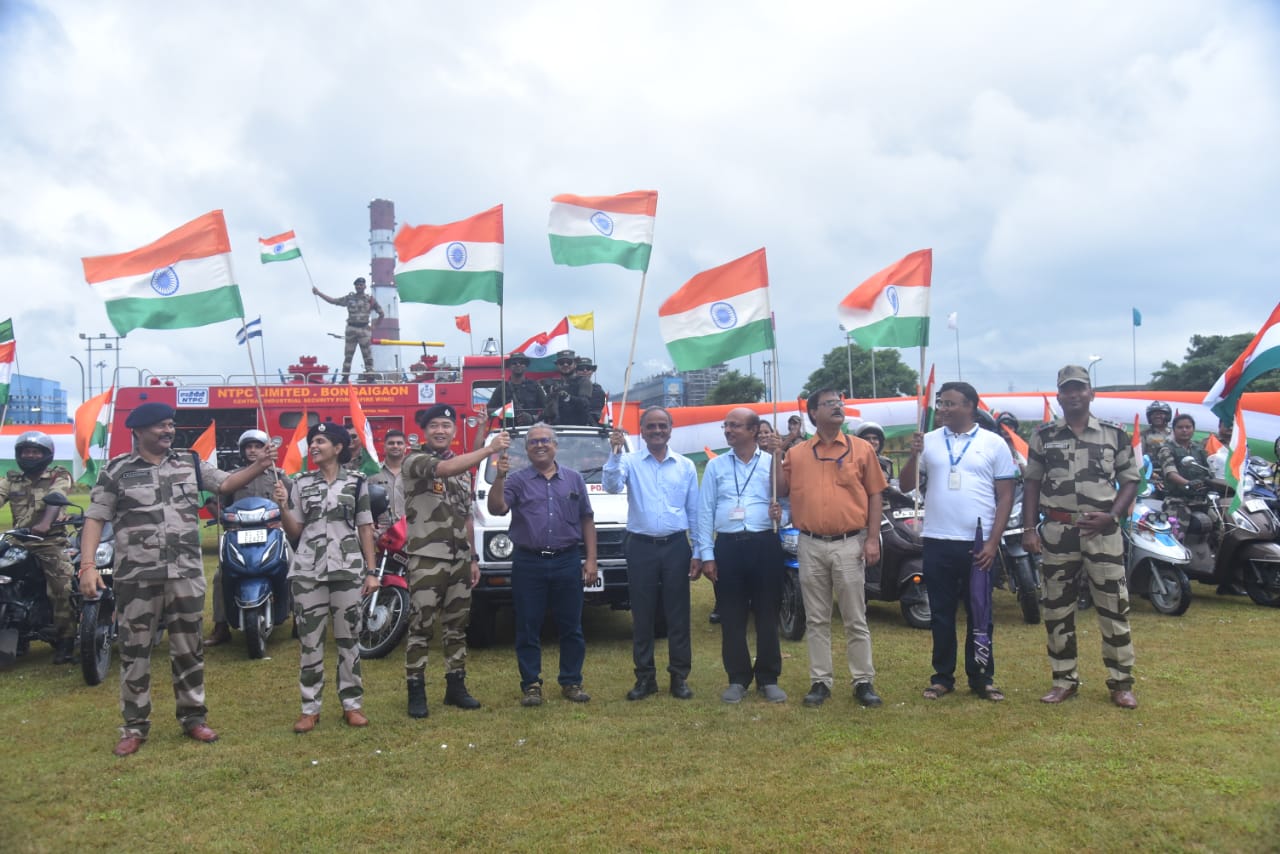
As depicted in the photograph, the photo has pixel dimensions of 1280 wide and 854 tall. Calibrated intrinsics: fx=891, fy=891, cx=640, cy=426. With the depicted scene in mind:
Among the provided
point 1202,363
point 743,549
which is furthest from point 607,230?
point 1202,363

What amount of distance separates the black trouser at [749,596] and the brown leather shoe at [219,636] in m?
4.49

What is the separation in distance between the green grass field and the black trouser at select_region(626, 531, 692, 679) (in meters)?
0.27

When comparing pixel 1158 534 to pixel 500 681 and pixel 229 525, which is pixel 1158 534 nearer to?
pixel 500 681

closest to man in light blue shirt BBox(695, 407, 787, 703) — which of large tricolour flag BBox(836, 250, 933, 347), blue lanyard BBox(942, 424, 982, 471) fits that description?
blue lanyard BBox(942, 424, 982, 471)

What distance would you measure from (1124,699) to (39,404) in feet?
115

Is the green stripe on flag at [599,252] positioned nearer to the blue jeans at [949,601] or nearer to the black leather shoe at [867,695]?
the blue jeans at [949,601]

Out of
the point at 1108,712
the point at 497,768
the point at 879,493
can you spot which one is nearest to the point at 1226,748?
the point at 1108,712

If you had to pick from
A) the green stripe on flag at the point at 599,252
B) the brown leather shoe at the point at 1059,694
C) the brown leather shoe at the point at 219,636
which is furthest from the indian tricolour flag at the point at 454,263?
the brown leather shoe at the point at 1059,694

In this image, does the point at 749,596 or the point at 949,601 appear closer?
the point at 949,601

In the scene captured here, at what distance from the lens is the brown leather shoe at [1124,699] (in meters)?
5.14

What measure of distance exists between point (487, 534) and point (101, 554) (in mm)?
2821

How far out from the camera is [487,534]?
7008 millimetres

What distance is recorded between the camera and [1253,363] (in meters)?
6.66

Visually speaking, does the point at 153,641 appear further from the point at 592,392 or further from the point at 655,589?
the point at 592,392
